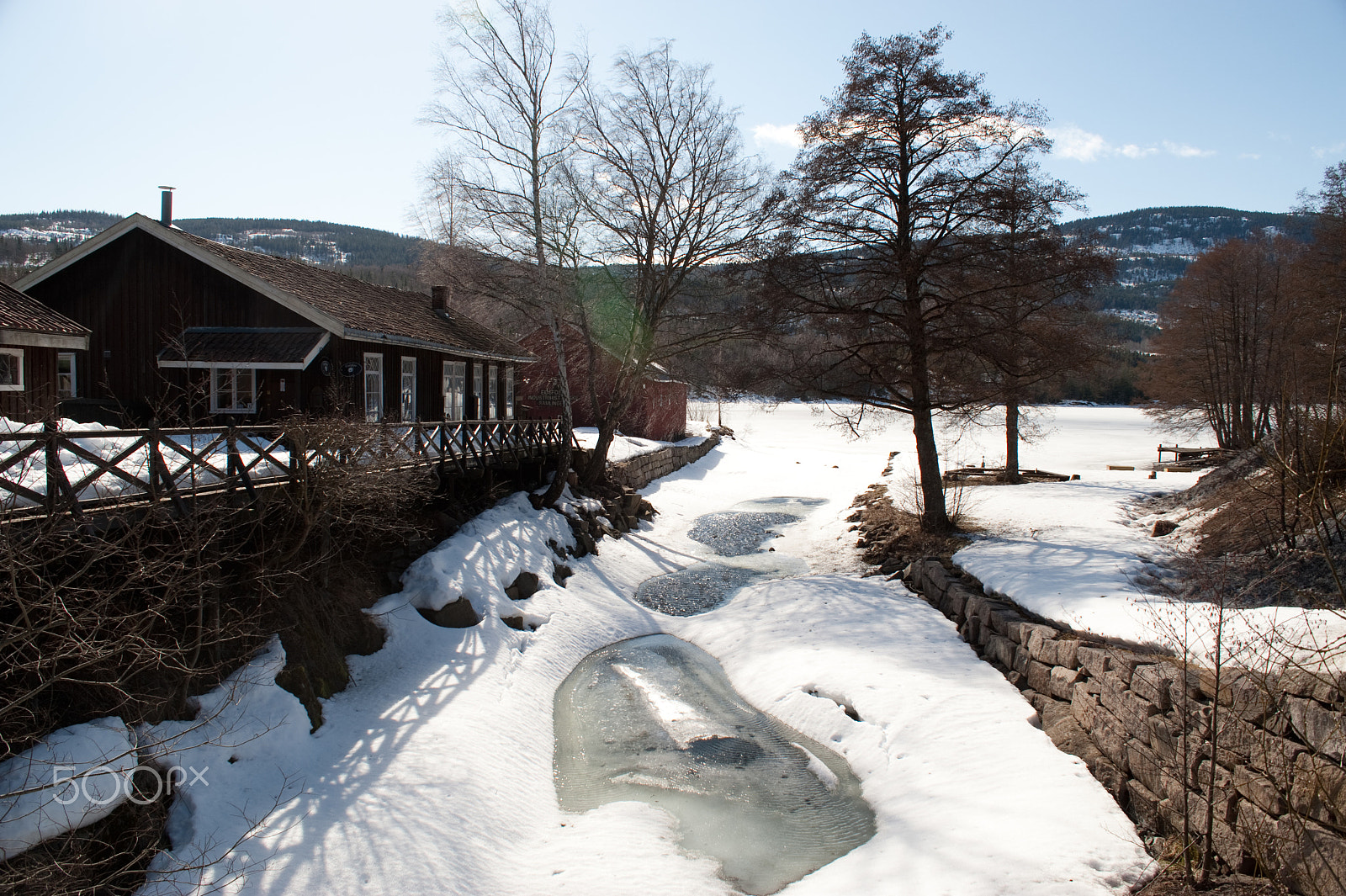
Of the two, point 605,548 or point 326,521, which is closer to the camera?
point 326,521

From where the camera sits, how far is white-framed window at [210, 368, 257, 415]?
15.0 m

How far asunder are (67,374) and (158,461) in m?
11.2

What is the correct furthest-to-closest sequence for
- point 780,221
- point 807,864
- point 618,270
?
1. point 618,270
2. point 780,221
3. point 807,864

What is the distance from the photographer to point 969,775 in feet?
22.9

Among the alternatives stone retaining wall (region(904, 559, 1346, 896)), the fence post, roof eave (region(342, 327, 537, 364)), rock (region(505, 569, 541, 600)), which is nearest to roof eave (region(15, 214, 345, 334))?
roof eave (region(342, 327, 537, 364))

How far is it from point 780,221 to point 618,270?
615cm

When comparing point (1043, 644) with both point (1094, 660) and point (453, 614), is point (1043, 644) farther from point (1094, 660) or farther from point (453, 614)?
point (453, 614)

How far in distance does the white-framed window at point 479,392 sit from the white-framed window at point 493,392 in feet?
0.70

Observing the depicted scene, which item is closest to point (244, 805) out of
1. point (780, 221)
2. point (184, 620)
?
point (184, 620)

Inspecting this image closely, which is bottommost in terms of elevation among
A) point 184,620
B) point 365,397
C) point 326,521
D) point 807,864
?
point 807,864

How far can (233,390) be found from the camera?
49.2 feet

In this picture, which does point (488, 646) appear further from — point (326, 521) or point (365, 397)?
point (365, 397)

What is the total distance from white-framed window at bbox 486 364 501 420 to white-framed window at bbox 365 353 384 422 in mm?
6485

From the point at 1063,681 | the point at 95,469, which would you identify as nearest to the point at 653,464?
the point at 1063,681
